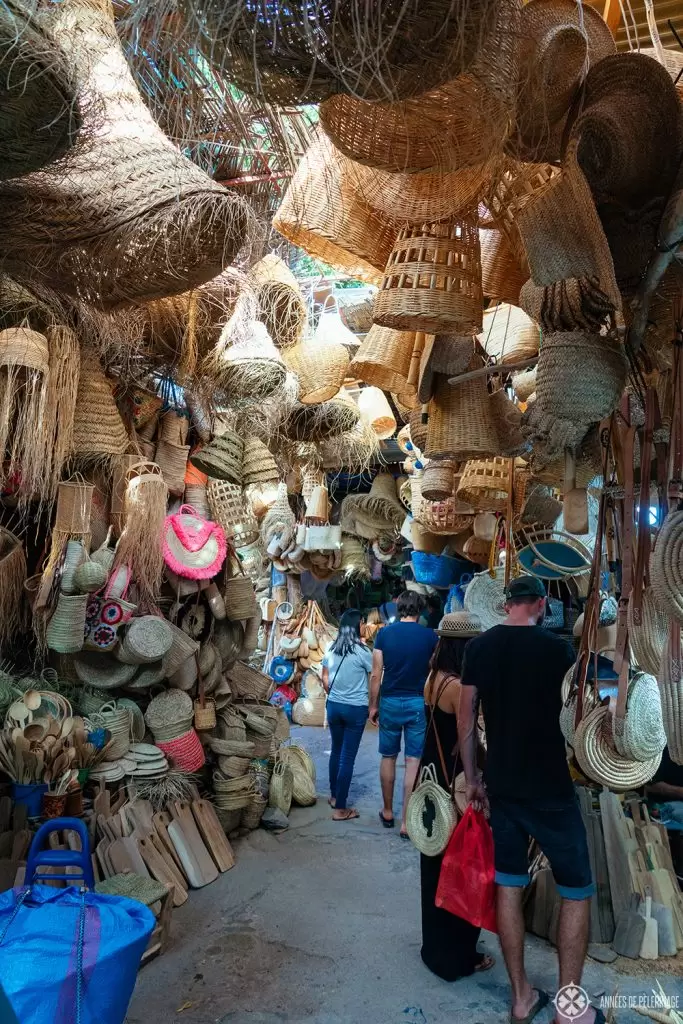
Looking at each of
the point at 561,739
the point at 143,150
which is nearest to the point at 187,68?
the point at 143,150

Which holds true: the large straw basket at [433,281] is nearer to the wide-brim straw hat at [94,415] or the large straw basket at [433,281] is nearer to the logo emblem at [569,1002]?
the wide-brim straw hat at [94,415]

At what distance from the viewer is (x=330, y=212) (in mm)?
1959

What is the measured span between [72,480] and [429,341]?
200cm

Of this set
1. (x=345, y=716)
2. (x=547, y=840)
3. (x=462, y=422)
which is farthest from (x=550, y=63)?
(x=345, y=716)

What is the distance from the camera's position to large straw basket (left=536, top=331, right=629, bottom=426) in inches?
68.9

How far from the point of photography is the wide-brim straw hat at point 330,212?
1.95 m

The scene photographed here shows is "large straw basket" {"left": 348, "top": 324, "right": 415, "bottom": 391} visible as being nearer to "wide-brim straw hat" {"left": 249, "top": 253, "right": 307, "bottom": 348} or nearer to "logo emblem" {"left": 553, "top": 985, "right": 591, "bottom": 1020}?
"wide-brim straw hat" {"left": 249, "top": 253, "right": 307, "bottom": 348}

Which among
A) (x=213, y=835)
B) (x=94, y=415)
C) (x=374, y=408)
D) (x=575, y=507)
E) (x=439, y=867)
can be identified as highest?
(x=374, y=408)

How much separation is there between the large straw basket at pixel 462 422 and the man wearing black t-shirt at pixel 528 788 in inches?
21.9

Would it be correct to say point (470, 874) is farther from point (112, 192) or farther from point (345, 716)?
point (345, 716)

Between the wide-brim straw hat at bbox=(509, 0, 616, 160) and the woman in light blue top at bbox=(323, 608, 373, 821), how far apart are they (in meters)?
4.27

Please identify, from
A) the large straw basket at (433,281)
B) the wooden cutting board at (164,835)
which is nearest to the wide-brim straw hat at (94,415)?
the large straw basket at (433,281)

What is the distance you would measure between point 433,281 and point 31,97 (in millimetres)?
950

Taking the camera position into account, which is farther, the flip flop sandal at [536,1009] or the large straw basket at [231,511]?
the large straw basket at [231,511]
